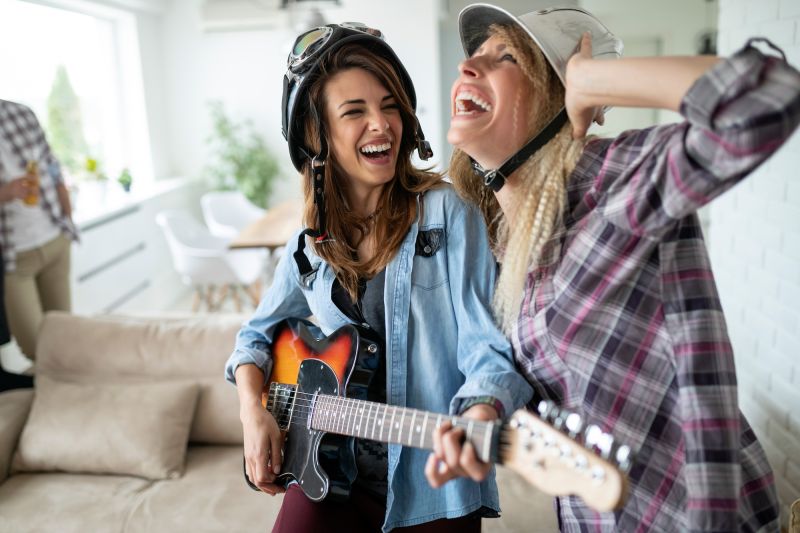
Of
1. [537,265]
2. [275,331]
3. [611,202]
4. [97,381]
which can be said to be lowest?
[97,381]

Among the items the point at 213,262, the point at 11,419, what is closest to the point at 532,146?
the point at 11,419

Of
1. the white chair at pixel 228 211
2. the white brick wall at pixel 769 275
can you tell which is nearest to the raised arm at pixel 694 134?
the white brick wall at pixel 769 275

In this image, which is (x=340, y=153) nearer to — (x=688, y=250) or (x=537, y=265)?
(x=537, y=265)

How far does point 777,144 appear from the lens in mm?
737

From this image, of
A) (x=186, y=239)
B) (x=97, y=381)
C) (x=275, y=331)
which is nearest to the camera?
(x=275, y=331)

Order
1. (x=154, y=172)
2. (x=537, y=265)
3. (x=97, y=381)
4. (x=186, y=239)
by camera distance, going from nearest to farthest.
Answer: (x=537, y=265) < (x=97, y=381) < (x=186, y=239) < (x=154, y=172)

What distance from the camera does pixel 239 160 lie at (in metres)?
6.27

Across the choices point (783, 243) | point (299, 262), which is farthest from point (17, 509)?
point (783, 243)

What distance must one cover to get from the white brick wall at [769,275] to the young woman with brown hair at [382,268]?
1.00 meters

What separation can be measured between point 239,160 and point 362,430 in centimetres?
550

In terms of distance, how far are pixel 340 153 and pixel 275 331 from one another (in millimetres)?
Answer: 467

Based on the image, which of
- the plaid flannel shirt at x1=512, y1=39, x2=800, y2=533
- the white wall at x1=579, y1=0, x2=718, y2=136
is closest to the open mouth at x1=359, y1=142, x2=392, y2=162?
the plaid flannel shirt at x1=512, y1=39, x2=800, y2=533

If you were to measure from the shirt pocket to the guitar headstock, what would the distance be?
0.42 metres

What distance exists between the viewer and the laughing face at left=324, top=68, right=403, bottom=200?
4.30 feet
